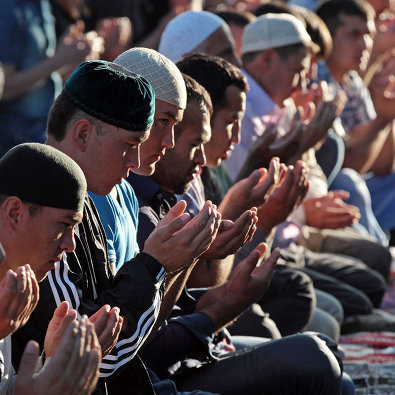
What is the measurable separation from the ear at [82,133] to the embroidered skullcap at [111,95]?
1.3 inches

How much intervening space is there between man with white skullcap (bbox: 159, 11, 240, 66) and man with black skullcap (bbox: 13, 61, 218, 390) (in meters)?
2.29

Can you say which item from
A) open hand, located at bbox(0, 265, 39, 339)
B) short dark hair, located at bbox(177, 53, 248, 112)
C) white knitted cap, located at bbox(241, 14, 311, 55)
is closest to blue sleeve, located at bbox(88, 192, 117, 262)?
open hand, located at bbox(0, 265, 39, 339)

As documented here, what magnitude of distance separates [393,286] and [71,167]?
4.64 metres

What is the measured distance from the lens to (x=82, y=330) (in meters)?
2.29

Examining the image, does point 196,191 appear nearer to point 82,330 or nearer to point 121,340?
point 121,340

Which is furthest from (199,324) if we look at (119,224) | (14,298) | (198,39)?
(198,39)

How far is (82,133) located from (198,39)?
8.13 feet

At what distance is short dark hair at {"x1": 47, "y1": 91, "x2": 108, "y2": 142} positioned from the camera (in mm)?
3068

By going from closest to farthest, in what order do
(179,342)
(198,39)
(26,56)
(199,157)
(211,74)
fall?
(179,342) < (199,157) < (211,74) < (198,39) < (26,56)

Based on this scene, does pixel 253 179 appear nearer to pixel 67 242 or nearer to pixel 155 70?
pixel 155 70

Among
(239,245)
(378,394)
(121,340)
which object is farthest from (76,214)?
(378,394)

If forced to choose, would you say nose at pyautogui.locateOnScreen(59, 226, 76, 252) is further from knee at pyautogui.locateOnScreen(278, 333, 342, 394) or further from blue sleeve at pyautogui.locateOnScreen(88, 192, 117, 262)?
knee at pyautogui.locateOnScreen(278, 333, 342, 394)

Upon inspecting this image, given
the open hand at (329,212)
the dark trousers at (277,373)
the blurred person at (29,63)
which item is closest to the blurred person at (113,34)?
the blurred person at (29,63)

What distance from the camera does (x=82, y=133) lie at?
3.07 metres
